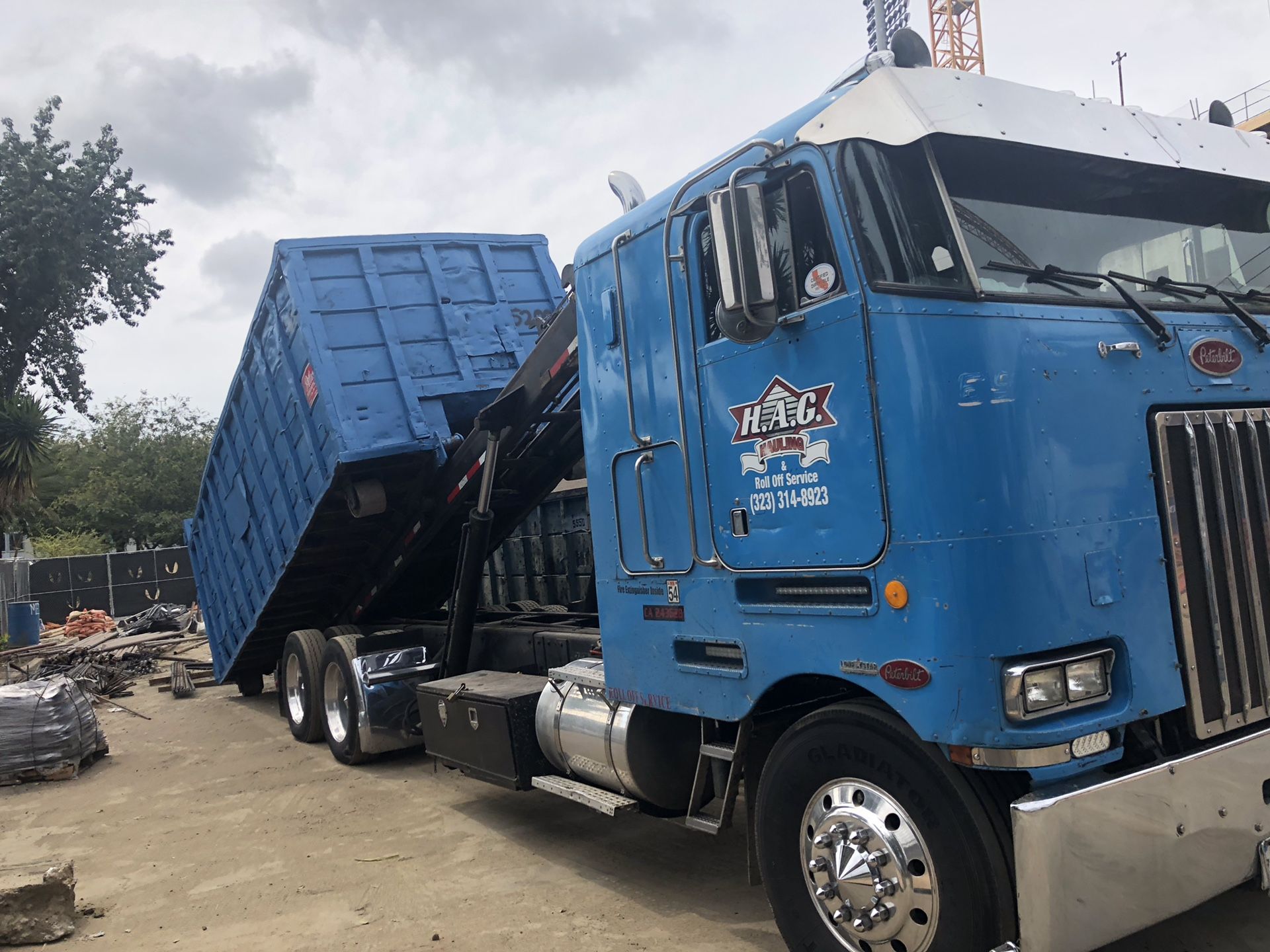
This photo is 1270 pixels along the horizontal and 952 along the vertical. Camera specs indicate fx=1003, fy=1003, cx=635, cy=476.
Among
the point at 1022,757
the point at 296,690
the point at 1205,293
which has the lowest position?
the point at 296,690

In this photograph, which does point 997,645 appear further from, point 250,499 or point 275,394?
point 250,499

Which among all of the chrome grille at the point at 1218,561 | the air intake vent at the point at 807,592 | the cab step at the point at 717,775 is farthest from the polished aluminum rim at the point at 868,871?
the chrome grille at the point at 1218,561

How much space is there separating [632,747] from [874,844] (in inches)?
62.4

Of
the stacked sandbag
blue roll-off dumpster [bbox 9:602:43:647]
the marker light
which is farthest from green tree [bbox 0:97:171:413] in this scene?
the marker light

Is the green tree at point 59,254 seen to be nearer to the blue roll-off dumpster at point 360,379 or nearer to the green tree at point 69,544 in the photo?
the green tree at point 69,544

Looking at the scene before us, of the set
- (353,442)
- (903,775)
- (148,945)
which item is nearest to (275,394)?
(353,442)

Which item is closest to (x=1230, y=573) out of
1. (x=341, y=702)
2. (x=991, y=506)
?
(x=991, y=506)

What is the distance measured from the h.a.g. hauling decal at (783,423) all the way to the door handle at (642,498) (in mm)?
641

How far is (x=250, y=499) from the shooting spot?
9.16 metres

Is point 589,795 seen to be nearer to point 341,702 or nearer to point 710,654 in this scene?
point 710,654

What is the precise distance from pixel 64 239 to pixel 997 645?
2982cm

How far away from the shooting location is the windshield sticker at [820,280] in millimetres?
3379

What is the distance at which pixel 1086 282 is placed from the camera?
3.33 metres

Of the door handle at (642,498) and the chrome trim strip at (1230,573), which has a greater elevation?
the door handle at (642,498)
